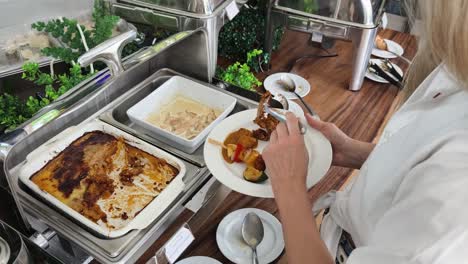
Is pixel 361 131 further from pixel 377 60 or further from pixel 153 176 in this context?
pixel 153 176

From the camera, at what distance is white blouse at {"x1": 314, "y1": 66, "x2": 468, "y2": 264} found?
18.3 inches

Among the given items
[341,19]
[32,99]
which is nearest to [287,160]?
[32,99]

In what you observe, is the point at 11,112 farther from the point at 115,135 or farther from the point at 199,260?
the point at 199,260

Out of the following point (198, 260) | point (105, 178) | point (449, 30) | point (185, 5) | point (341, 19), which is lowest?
point (198, 260)

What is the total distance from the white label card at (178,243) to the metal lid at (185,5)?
62cm

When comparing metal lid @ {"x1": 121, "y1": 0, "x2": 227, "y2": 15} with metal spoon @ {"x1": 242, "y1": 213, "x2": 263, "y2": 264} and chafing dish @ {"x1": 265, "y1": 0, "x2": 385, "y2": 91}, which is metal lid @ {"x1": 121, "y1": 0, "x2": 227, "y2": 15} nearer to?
chafing dish @ {"x1": 265, "y1": 0, "x2": 385, "y2": 91}

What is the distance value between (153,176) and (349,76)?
110 cm

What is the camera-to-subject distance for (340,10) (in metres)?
1.42

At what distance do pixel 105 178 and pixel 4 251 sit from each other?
285 mm

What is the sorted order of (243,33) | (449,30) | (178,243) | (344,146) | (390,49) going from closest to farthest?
1. (449,30)
2. (178,243)
3. (344,146)
4. (243,33)
5. (390,49)

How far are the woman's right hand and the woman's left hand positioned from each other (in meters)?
0.12

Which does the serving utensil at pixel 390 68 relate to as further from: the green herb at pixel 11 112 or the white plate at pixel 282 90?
the green herb at pixel 11 112

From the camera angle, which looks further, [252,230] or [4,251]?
[252,230]

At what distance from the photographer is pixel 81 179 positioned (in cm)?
84
